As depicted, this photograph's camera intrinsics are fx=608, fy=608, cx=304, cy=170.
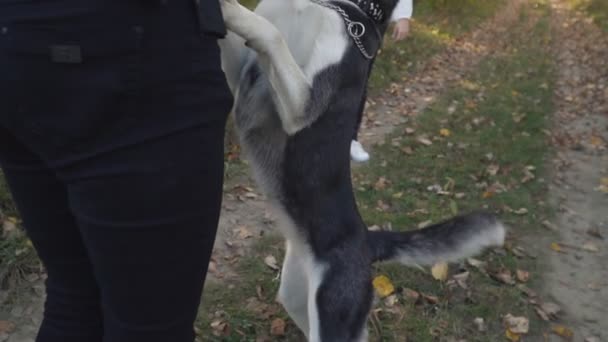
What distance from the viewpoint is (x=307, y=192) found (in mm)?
2207

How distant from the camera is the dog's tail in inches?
97.7

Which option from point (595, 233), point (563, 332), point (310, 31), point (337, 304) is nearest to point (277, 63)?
point (310, 31)

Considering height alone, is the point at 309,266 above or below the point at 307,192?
below

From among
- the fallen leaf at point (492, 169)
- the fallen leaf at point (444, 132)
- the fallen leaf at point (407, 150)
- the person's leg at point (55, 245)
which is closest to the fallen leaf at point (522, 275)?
the fallen leaf at point (492, 169)

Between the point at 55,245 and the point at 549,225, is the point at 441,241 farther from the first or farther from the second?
the point at 549,225

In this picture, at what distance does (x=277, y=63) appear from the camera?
179cm

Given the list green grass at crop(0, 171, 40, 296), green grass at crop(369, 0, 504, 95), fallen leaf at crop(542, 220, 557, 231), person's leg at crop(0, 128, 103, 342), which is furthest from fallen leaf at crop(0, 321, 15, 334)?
green grass at crop(369, 0, 504, 95)

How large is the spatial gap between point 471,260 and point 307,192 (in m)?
1.81

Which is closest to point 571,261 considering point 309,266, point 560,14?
point 309,266

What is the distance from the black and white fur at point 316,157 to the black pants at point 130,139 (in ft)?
2.80

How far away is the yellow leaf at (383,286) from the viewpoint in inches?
128

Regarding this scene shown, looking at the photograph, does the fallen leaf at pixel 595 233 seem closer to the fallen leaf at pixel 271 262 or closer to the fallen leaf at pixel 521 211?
the fallen leaf at pixel 521 211

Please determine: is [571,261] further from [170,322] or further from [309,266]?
[170,322]

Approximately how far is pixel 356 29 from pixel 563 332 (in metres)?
2.03
